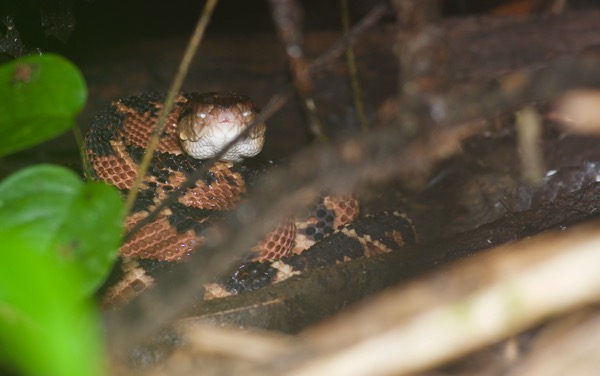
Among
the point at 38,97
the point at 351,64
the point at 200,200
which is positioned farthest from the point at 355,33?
the point at 200,200

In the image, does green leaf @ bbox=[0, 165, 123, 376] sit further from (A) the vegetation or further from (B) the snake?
(B) the snake

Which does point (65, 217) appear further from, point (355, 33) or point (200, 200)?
point (200, 200)

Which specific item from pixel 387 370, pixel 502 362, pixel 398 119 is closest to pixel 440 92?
pixel 398 119

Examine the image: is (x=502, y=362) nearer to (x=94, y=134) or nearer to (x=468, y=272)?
(x=468, y=272)

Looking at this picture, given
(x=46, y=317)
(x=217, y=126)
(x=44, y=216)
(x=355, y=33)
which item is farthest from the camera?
(x=217, y=126)

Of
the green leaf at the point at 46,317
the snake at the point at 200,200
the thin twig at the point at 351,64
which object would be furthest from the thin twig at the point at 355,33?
the snake at the point at 200,200

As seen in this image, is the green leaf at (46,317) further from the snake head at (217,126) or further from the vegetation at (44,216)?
the snake head at (217,126)

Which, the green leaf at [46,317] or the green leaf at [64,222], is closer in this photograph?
the green leaf at [46,317]

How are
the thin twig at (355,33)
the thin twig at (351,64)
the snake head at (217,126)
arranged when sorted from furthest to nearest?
the snake head at (217,126) < the thin twig at (351,64) < the thin twig at (355,33)

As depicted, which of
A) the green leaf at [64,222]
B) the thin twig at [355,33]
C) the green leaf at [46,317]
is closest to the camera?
the green leaf at [46,317]
